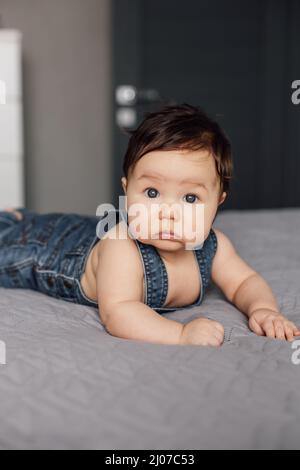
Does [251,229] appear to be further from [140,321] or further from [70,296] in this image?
[140,321]

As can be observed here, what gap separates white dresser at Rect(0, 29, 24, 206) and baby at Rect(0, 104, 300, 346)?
2022 mm

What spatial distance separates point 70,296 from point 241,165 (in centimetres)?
249

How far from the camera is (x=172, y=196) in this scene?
1060 millimetres

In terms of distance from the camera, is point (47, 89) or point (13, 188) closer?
point (13, 188)

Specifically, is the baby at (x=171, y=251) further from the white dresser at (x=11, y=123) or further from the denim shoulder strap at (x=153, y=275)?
the white dresser at (x=11, y=123)

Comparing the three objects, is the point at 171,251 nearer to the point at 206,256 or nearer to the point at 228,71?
the point at 206,256

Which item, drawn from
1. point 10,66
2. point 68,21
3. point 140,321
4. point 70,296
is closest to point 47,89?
point 68,21

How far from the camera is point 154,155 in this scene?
1056 millimetres

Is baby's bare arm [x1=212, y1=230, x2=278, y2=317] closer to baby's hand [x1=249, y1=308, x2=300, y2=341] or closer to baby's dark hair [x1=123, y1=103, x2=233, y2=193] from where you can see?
baby's hand [x1=249, y1=308, x2=300, y2=341]

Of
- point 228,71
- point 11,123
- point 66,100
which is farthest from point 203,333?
point 66,100

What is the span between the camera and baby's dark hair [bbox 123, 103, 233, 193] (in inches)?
41.5

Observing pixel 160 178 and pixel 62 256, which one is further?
pixel 62 256

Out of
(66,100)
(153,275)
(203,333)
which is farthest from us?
(66,100)

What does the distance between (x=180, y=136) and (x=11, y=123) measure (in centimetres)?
231
